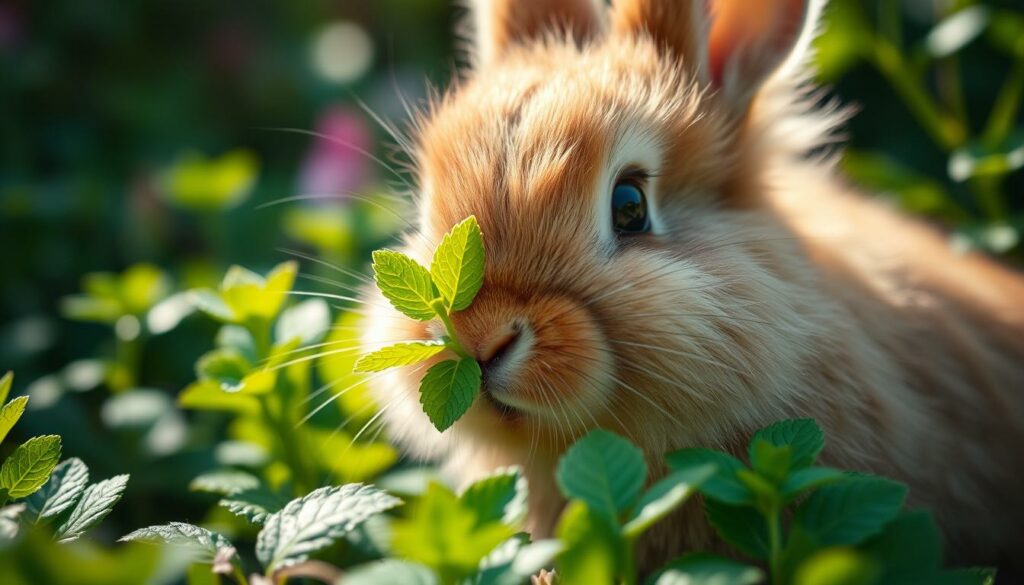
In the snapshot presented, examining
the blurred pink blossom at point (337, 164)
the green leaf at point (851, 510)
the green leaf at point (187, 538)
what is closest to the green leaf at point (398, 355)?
the green leaf at point (187, 538)

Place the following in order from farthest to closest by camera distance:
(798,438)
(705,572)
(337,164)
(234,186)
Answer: (337,164), (234,186), (798,438), (705,572)

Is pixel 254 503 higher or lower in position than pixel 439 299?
lower

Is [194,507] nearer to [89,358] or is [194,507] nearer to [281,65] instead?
[89,358]

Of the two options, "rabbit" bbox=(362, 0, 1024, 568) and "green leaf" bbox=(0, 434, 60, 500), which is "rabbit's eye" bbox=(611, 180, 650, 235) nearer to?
Answer: "rabbit" bbox=(362, 0, 1024, 568)

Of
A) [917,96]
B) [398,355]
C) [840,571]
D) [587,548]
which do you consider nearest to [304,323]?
[398,355]

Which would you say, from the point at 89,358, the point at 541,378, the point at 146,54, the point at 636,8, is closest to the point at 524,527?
the point at 541,378

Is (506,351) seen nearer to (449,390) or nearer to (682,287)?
(449,390)

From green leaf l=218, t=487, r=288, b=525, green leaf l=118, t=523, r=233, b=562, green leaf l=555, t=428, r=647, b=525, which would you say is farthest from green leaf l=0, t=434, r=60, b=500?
green leaf l=555, t=428, r=647, b=525
